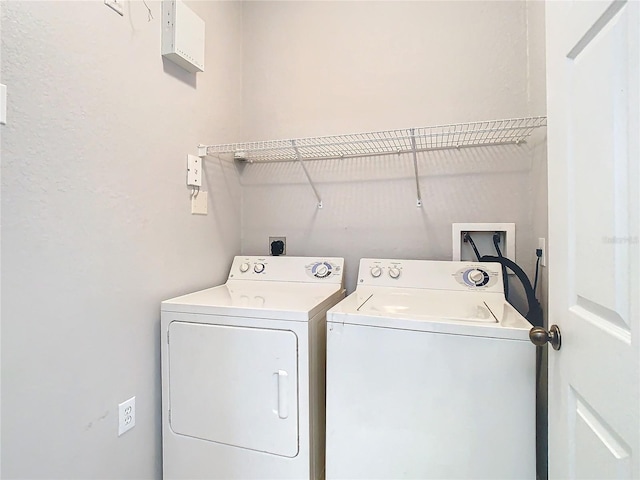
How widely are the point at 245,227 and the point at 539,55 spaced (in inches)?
71.9

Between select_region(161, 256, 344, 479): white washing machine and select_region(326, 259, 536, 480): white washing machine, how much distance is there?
0.11m

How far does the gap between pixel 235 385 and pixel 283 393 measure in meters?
0.21

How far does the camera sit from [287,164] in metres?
2.13

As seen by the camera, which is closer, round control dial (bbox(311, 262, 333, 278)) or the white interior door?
the white interior door

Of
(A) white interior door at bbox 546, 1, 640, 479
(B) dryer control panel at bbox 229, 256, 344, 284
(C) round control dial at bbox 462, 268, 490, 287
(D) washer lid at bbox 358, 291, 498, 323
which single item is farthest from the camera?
(B) dryer control panel at bbox 229, 256, 344, 284

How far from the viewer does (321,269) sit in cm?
188

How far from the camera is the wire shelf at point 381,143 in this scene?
1651 mm

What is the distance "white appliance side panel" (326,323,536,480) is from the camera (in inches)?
42.0

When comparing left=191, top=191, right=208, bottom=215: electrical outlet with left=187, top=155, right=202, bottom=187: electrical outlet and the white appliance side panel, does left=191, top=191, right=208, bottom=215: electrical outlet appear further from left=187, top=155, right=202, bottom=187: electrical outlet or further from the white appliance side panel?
the white appliance side panel

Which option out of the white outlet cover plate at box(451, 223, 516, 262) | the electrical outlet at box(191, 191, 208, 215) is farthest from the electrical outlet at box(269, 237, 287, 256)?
the white outlet cover plate at box(451, 223, 516, 262)

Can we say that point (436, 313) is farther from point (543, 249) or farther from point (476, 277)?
point (543, 249)

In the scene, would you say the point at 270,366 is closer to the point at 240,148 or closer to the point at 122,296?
the point at 122,296

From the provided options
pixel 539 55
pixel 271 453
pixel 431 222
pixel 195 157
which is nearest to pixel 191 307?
pixel 271 453

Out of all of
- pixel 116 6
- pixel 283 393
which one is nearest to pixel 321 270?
pixel 283 393
